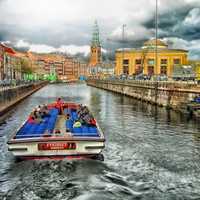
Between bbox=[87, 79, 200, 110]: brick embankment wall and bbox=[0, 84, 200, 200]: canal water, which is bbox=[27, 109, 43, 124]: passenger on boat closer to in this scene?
bbox=[0, 84, 200, 200]: canal water

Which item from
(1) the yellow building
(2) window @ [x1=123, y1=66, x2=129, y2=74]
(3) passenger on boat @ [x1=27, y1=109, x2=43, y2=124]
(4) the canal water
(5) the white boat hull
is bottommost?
(4) the canal water

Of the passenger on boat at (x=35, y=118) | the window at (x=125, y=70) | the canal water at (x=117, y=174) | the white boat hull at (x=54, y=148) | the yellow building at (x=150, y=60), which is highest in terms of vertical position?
the yellow building at (x=150, y=60)

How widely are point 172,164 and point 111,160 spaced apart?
129 inches

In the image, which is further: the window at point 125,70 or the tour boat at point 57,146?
the window at point 125,70

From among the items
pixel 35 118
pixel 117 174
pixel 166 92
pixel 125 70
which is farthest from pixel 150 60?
pixel 117 174

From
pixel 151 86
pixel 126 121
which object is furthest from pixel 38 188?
pixel 151 86

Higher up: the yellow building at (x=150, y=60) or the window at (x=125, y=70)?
the yellow building at (x=150, y=60)

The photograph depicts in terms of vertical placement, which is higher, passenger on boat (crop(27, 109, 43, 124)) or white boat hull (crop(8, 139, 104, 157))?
passenger on boat (crop(27, 109, 43, 124))

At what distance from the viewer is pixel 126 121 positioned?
37.1 meters

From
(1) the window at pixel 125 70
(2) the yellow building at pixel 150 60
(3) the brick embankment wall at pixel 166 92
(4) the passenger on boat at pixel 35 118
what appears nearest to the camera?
(4) the passenger on boat at pixel 35 118

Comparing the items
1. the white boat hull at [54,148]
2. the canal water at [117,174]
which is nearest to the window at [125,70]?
the canal water at [117,174]

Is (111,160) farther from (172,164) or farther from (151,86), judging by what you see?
(151,86)

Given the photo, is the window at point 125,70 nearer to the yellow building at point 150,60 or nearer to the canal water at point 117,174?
the yellow building at point 150,60

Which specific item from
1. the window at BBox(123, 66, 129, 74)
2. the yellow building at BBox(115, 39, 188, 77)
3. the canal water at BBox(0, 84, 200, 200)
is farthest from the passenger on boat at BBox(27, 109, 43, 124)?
the window at BBox(123, 66, 129, 74)
